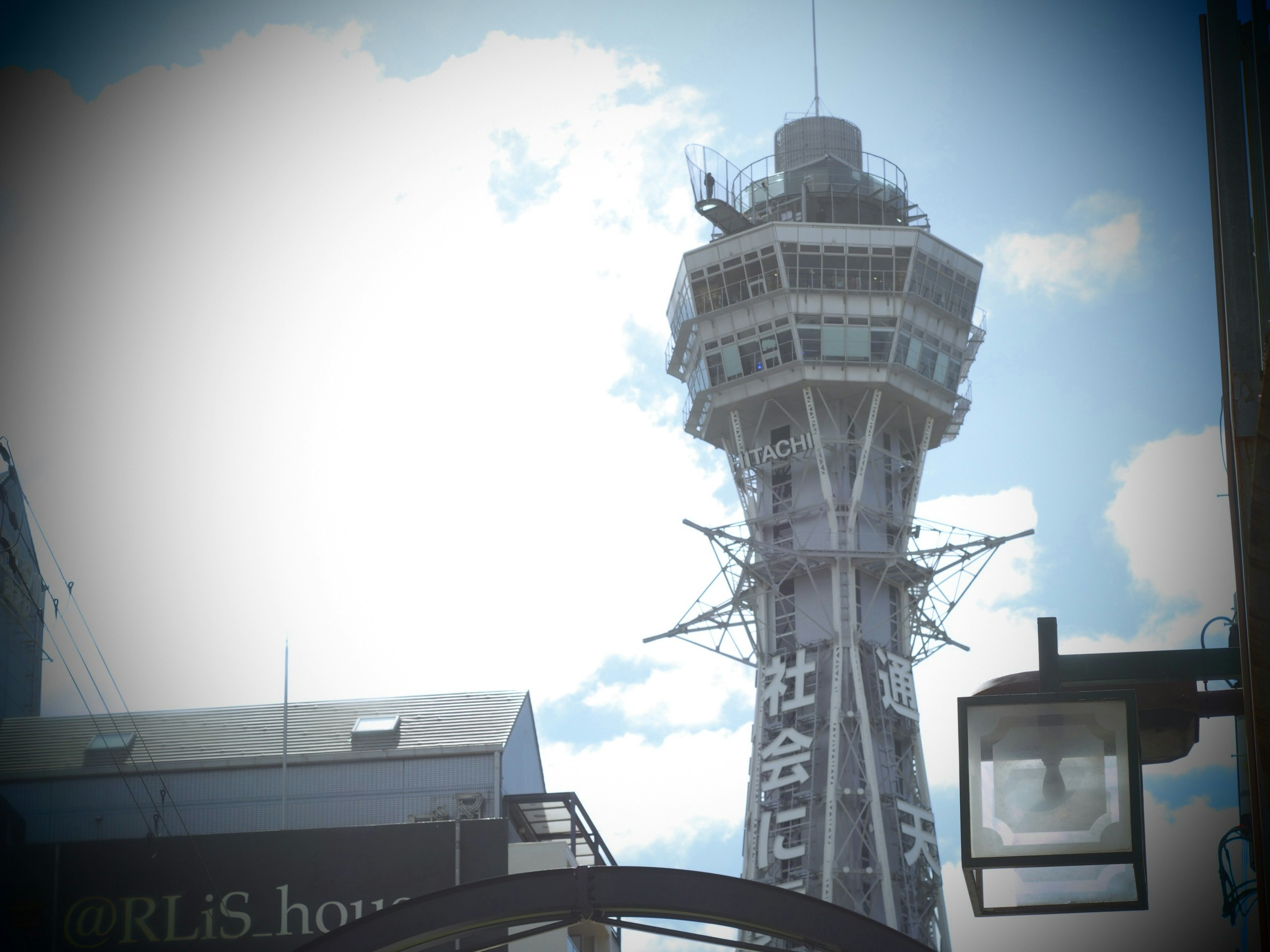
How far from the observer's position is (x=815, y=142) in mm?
91688

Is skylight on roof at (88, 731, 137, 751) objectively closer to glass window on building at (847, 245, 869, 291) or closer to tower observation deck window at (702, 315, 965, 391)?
tower observation deck window at (702, 315, 965, 391)

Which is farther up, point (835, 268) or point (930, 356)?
point (835, 268)

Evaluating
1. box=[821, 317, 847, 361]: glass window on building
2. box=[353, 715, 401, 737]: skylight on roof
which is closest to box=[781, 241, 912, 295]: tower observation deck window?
box=[821, 317, 847, 361]: glass window on building

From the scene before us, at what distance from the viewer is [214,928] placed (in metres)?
38.3

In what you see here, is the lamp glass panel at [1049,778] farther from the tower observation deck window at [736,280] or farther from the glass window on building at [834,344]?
the tower observation deck window at [736,280]

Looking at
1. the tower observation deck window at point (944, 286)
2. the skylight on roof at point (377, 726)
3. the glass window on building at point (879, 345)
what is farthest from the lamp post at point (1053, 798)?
the tower observation deck window at point (944, 286)

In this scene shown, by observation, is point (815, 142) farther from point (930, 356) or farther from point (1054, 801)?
point (1054, 801)

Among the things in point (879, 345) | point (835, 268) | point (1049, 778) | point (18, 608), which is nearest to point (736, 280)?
point (835, 268)

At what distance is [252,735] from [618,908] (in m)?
43.4

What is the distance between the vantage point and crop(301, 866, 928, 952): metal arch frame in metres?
12.6

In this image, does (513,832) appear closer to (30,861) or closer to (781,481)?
(30,861)

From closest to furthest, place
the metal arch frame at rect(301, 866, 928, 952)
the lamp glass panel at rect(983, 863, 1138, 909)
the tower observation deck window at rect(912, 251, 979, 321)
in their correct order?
the lamp glass panel at rect(983, 863, 1138, 909) → the metal arch frame at rect(301, 866, 928, 952) → the tower observation deck window at rect(912, 251, 979, 321)

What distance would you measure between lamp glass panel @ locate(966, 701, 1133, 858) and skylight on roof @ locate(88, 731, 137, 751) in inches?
1935

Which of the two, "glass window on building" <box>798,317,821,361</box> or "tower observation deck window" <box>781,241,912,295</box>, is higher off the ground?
"tower observation deck window" <box>781,241,912,295</box>
